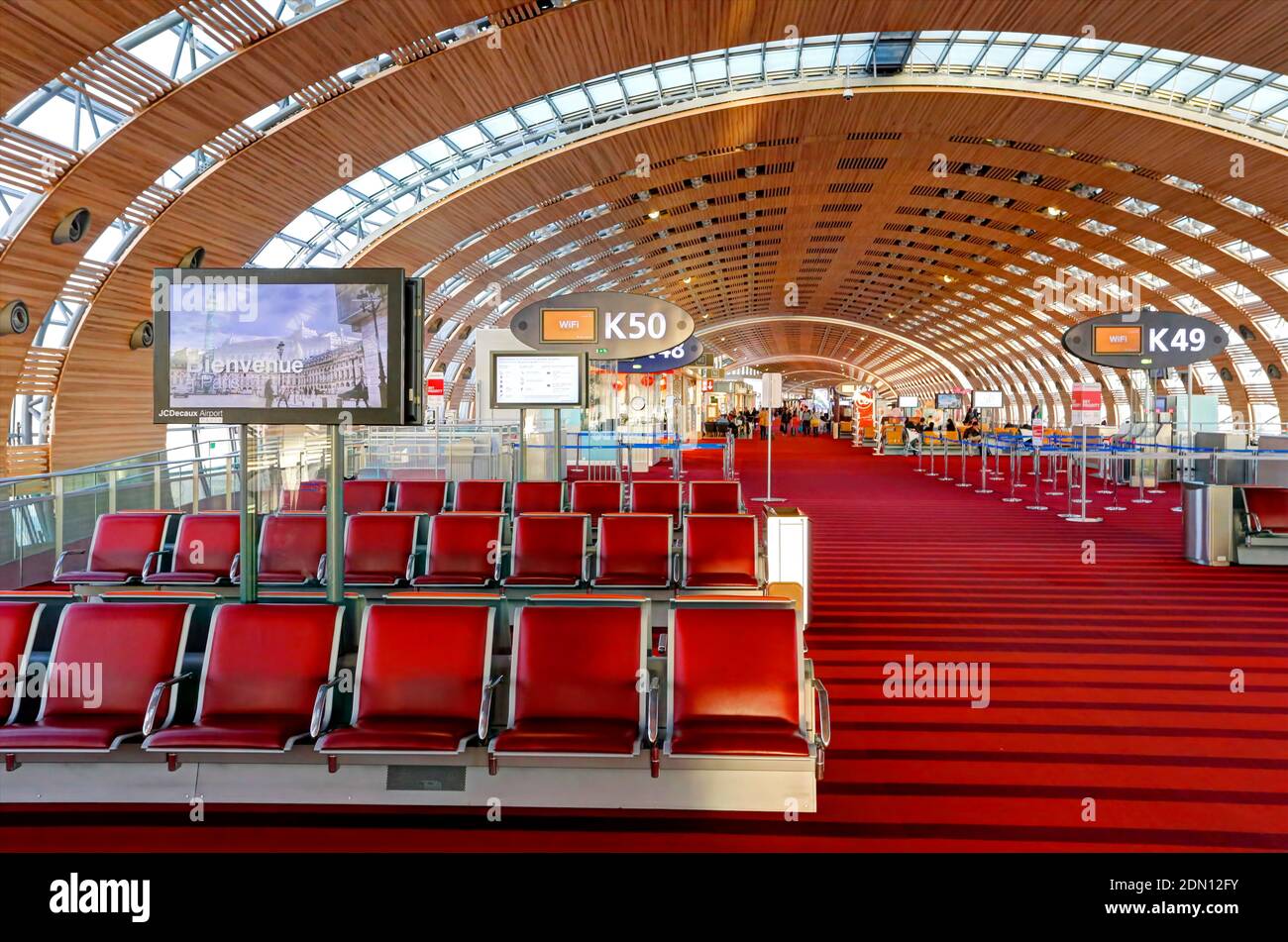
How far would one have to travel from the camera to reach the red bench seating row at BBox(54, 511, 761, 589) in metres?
7.13

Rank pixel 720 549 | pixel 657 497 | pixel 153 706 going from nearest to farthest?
pixel 153 706, pixel 720 549, pixel 657 497

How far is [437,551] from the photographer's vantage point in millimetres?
7496

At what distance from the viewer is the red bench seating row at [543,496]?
9812 mm

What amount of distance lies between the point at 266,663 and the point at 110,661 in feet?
2.25

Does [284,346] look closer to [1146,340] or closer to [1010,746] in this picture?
[1010,746]

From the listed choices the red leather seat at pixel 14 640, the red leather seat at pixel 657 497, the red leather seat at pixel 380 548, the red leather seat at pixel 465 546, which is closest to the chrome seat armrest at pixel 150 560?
the red leather seat at pixel 380 548

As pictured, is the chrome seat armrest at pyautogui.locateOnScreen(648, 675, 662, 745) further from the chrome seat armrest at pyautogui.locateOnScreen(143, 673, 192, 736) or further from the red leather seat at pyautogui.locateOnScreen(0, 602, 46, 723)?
the red leather seat at pyautogui.locateOnScreen(0, 602, 46, 723)

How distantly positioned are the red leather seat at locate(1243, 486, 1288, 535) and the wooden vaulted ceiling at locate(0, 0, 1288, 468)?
10.4 meters

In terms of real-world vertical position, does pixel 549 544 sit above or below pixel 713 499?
below

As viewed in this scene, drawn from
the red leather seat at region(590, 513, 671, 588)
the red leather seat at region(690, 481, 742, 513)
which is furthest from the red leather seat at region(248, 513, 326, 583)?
the red leather seat at region(690, 481, 742, 513)

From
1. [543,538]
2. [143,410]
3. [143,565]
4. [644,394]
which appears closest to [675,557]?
[543,538]

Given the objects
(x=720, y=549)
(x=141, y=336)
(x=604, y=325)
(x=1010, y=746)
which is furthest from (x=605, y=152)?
(x=1010, y=746)
